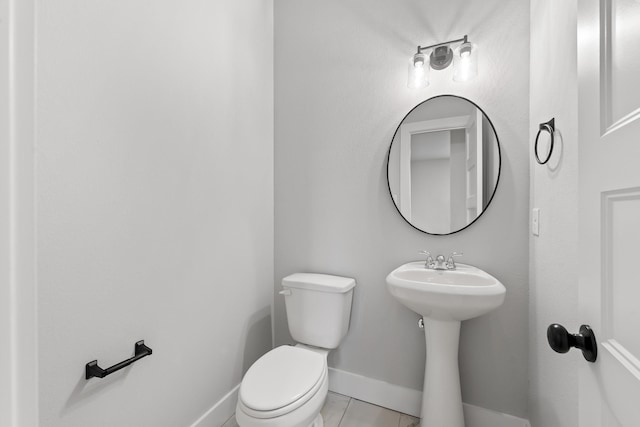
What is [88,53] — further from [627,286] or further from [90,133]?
[627,286]

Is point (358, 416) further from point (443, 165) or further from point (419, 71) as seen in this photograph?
point (419, 71)

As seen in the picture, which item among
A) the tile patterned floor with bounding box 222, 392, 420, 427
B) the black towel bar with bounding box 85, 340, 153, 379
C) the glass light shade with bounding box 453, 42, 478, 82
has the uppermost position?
the glass light shade with bounding box 453, 42, 478, 82

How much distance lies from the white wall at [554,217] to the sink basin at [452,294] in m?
0.19

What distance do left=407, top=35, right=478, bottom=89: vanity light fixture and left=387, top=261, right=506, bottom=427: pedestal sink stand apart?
0.98 metres

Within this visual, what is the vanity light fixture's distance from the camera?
147 cm

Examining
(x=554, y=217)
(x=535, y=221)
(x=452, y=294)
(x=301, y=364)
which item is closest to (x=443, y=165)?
(x=535, y=221)

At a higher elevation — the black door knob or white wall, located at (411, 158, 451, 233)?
white wall, located at (411, 158, 451, 233)

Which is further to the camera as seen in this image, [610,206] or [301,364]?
[301,364]

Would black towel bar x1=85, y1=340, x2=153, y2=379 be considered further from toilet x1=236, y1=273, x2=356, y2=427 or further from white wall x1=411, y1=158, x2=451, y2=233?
white wall x1=411, y1=158, x2=451, y2=233

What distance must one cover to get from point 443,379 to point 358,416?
21.7 inches

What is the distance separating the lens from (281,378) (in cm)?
126

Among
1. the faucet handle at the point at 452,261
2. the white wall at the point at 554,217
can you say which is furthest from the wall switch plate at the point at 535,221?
the faucet handle at the point at 452,261

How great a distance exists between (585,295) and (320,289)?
3.91 ft

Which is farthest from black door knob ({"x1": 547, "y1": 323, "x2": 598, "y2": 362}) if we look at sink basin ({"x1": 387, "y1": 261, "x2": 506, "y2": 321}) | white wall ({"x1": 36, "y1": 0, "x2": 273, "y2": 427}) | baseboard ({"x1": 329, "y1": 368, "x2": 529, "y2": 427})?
white wall ({"x1": 36, "y1": 0, "x2": 273, "y2": 427})
